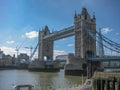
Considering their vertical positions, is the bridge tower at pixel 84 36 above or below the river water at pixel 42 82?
above

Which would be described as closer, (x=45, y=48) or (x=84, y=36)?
(x=84, y=36)

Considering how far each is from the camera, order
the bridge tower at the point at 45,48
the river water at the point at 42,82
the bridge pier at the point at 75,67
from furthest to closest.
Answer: the bridge tower at the point at 45,48, the bridge pier at the point at 75,67, the river water at the point at 42,82

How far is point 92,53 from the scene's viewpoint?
354 feet

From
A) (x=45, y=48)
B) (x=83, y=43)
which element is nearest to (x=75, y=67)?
(x=83, y=43)

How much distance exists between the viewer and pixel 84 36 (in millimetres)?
106375

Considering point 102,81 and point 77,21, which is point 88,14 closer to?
point 77,21

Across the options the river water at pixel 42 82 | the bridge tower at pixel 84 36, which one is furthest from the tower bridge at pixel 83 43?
the river water at pixel 42 82

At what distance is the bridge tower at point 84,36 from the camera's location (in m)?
105

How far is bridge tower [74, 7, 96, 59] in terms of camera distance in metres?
105

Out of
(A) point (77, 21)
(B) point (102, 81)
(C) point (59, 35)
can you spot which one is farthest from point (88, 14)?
(B) point (102, 81)

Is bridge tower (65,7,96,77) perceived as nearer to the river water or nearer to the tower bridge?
the tower bridge

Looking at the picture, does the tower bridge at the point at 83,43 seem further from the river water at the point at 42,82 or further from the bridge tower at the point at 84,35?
the river water at the point at 42,82

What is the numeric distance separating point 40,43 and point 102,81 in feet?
452

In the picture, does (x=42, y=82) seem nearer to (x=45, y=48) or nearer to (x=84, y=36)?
(x=84, y=36)
